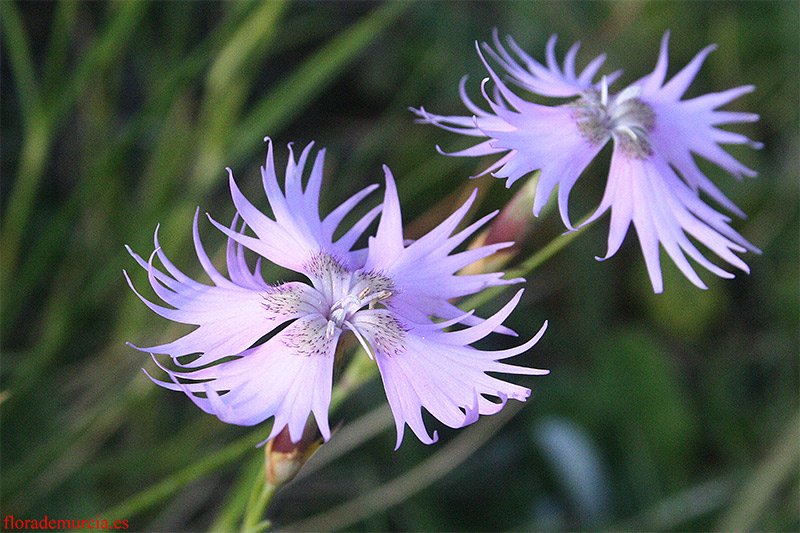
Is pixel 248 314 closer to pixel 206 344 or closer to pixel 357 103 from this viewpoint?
pixel 206 344

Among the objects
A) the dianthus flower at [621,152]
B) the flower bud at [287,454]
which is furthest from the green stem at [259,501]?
the dianthus flower at [621,152]

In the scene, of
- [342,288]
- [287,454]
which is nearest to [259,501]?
[287,454]

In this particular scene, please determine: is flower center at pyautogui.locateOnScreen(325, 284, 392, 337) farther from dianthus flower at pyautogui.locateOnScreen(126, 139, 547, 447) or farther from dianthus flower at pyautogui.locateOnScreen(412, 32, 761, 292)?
dianthus flower at pyautogui.locateOnScreen(412, 32, 761, 292)

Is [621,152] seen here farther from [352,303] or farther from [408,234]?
[408,234]

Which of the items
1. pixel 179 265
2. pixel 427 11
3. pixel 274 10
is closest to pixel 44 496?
pixel 179 265

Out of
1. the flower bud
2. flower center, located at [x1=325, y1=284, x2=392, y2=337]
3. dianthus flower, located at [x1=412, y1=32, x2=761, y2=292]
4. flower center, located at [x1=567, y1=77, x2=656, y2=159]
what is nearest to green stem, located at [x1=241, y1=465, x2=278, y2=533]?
the flower bud

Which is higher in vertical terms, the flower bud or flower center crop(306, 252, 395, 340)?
flower center crop(306, 252, 395, 340)
